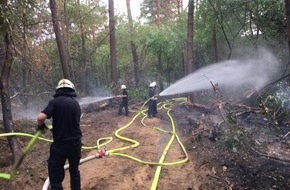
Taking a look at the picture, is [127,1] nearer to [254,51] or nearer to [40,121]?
[254,51]

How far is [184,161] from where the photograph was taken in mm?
7375

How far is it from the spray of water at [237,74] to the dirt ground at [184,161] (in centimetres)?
650

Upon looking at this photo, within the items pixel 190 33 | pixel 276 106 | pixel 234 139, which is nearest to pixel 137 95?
pixel 190 33

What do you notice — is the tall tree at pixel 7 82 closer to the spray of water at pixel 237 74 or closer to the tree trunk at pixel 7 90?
the tree trunk at pixel 7 90

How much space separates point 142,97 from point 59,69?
685cm

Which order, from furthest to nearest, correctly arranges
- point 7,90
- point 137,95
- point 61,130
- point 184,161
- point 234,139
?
point 137,95 < point 234,139 < point 7,90 < point 184,161 < point 61,130

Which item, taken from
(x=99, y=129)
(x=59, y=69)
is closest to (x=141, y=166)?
(x=99, y=129)

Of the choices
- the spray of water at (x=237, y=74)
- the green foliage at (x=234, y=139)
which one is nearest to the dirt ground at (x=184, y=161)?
the green foliage at (x=234, y=139)

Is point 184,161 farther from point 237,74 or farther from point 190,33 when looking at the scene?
point 237,74

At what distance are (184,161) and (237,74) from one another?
1264 centimetres

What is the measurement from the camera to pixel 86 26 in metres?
24.2

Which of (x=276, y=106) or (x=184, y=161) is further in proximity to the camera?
(x=276, y=106)

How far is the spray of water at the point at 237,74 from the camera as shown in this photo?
1730 centimetres

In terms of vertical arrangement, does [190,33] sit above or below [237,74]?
above
